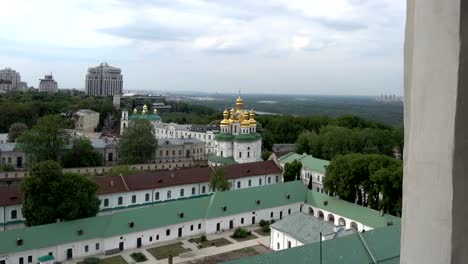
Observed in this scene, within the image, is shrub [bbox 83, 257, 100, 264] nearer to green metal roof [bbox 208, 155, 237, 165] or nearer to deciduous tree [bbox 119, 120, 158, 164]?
green metal roof [bbox 208, 155, 237, 165]

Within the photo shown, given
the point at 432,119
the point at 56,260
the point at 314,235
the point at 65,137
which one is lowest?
the point at 56,260

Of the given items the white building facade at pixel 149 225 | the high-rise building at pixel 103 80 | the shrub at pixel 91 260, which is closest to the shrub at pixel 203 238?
the white building facade at pixel 149 225

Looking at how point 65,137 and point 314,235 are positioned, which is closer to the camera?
point 314,235

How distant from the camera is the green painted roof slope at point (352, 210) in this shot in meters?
24.8

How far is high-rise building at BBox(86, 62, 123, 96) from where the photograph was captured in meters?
168

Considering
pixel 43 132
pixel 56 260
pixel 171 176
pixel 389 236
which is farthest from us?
pixel 43 132

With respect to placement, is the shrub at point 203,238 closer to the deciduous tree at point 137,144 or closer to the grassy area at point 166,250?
the grassy area at point 166,250

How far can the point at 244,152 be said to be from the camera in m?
41.9

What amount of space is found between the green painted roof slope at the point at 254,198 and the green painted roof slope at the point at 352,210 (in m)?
1.13

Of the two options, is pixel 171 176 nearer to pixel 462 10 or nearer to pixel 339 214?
pixel 339 214

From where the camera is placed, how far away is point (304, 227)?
23.2 meters

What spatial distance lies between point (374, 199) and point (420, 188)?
2786cm

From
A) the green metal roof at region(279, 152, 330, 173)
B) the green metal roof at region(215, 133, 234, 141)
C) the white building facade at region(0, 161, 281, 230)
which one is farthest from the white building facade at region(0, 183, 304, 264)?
the green metal roof at region(215, 133, 234, 141)

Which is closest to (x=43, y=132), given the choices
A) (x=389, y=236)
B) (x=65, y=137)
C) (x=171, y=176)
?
(x=65, y=137)
